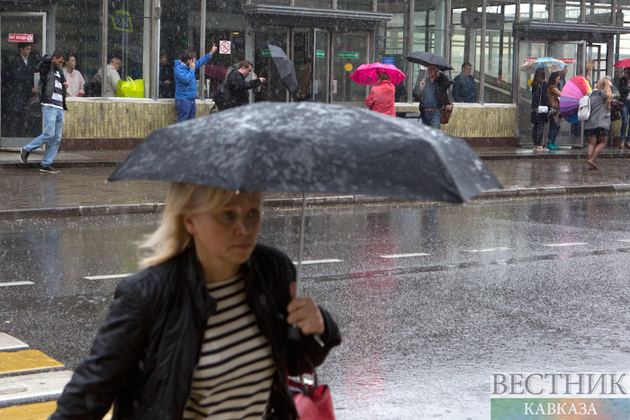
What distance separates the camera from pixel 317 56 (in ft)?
71.7

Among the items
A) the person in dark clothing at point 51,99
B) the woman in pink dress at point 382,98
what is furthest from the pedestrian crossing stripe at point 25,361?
the woman in pink dress at point 382,98

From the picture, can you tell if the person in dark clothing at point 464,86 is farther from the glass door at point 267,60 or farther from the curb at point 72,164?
the curb at point 72,164

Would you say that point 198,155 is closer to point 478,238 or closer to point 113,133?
point 478,238

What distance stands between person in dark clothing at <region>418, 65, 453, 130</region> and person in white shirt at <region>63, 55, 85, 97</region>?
6972 mm

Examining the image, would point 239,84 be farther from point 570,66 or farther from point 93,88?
point 570,66

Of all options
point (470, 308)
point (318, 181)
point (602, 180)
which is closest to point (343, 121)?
point (318, 181)

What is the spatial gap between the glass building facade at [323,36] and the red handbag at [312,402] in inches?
656

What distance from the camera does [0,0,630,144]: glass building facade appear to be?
18750mm

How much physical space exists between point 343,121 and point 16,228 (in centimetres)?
922

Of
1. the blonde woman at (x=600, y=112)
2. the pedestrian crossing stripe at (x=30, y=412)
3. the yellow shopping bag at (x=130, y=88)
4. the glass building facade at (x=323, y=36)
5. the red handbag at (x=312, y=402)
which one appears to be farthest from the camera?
the yellow shopping bag at (x=130, y=88)

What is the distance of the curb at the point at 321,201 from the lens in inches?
460

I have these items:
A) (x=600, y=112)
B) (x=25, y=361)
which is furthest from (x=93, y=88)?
(x=25, y=361)

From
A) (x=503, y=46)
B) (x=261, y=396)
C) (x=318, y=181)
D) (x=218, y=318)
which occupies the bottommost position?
(x=261, y=396)

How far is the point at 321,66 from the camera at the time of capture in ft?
72.3
